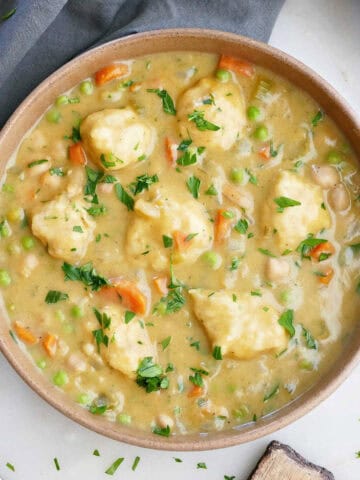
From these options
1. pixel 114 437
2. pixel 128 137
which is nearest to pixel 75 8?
pixel 128 137

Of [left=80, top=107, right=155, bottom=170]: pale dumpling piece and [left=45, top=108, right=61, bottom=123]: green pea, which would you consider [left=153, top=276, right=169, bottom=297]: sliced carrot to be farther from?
[left=45, top=108, right=61, bottom=123]: green pea

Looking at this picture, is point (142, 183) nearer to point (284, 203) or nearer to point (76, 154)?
point (76, 154)

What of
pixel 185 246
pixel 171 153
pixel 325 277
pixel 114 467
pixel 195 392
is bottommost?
pixel 114 467

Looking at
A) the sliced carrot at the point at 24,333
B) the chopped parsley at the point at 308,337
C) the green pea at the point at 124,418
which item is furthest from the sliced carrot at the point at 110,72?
the green pea at the point at 124,418

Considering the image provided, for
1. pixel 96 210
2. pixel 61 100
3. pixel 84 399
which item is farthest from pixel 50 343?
pixel 61 100

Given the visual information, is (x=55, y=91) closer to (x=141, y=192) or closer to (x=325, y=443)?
(x=141, y=192)

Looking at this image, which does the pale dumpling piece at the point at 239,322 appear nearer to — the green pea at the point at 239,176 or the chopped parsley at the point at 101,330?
the chopped parsley at the point at 101,330
